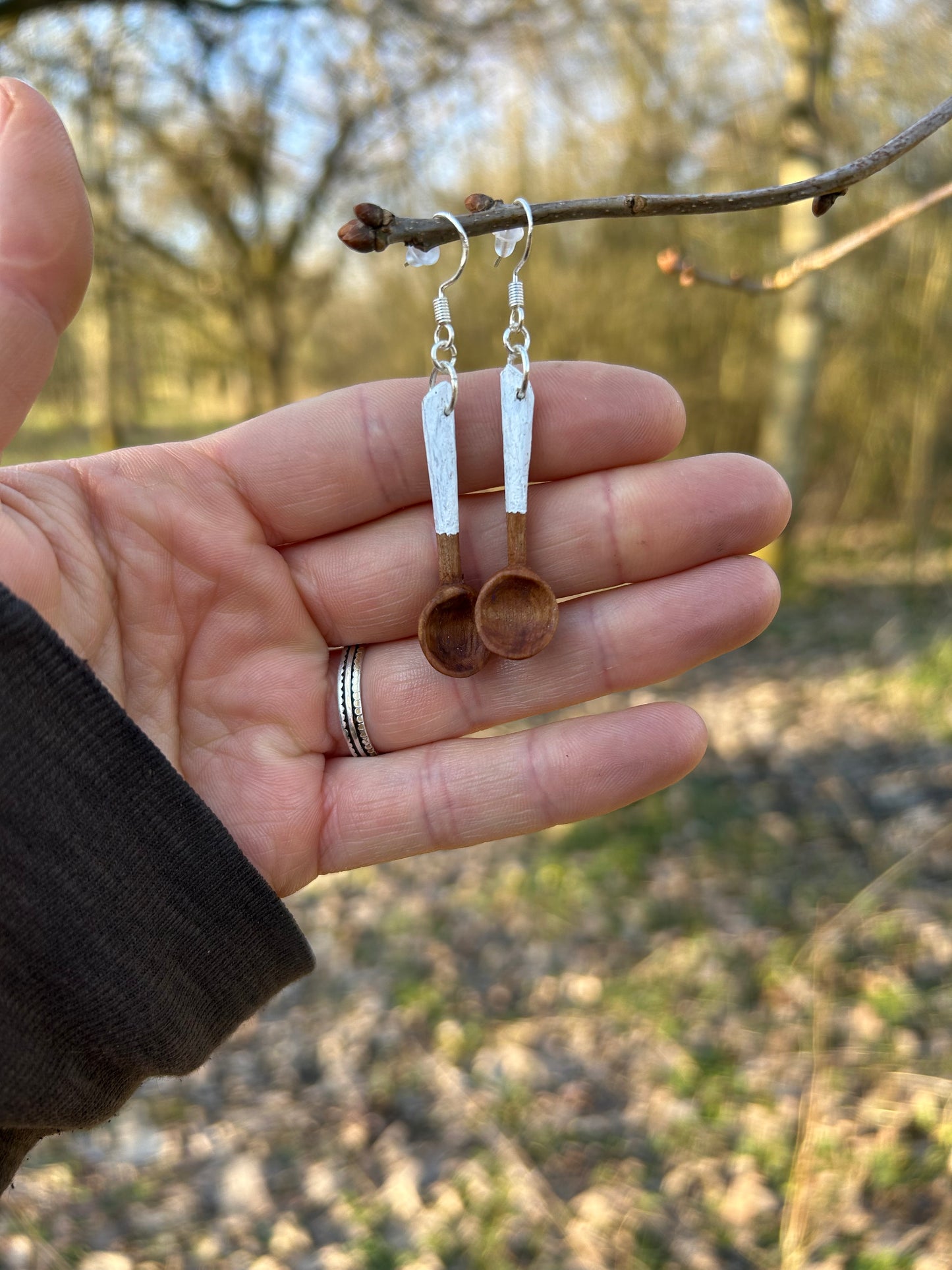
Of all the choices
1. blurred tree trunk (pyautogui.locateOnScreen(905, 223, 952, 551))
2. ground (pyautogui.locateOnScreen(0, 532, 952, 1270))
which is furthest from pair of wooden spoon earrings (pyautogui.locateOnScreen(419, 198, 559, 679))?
blurred tree trunk (pyautogui.locateOnScreen(905, 223, 952, 551))

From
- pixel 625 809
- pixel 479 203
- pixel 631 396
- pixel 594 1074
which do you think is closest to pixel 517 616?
pixel 631 396

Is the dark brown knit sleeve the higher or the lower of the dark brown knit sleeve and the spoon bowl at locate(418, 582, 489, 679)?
the lower

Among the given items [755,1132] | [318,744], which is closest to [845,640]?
[755,1132]

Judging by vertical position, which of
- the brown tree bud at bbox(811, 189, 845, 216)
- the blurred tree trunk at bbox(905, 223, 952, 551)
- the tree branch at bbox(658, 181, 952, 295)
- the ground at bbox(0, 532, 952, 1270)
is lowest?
the ground at bbox(0, 532, 952, 1270)

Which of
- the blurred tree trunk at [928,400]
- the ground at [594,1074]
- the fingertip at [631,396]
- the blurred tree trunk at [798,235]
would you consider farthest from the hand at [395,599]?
the blurred tree trunk at [928,400]

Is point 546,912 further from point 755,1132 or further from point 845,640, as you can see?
point 845,640

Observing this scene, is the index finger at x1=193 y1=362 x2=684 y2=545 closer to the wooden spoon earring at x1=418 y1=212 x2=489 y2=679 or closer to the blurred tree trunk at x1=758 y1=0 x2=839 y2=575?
the wooden spoon earring at x1=418 y1=212 x2=489 y2=679
